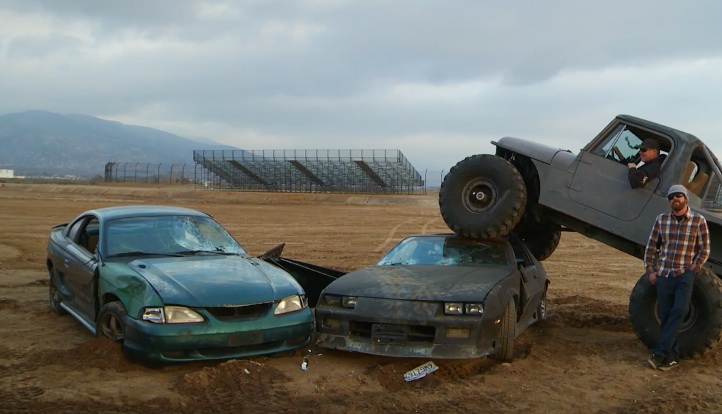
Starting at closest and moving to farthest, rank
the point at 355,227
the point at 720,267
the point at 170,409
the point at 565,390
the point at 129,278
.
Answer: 1. the point at 170,409
2. the point at 565,390
3. the point at 129,278
4. the point at 720,267
5. the point at 355,227

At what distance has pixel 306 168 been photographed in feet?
176

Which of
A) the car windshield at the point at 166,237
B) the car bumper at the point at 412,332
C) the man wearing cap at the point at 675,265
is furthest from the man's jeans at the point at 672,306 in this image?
the car windshield at the point at 166,237

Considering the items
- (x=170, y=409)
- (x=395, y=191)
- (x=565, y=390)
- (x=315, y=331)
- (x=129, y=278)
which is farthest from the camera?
(x=395, y=191)

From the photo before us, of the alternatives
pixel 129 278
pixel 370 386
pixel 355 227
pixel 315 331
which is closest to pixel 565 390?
pixel 370 386

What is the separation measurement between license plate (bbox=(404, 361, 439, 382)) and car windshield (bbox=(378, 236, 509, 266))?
5.33 feet

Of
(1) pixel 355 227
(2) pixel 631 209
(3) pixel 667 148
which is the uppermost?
(3) pixel 667 148

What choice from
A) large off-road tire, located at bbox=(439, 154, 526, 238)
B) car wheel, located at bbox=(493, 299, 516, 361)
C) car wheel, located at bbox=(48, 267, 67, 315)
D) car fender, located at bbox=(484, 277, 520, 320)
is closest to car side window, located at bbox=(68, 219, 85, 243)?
car wheel, located at bbox=(48, 267, 67, 315)

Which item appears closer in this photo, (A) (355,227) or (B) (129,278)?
(B) (129,278)

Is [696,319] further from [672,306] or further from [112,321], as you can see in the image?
[112,321]

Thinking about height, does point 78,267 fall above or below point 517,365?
above

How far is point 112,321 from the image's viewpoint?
5902 mm

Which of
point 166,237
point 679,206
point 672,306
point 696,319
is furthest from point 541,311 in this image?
point 166,237

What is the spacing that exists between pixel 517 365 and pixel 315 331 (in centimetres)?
198

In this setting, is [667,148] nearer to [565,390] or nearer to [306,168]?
[565,390]
